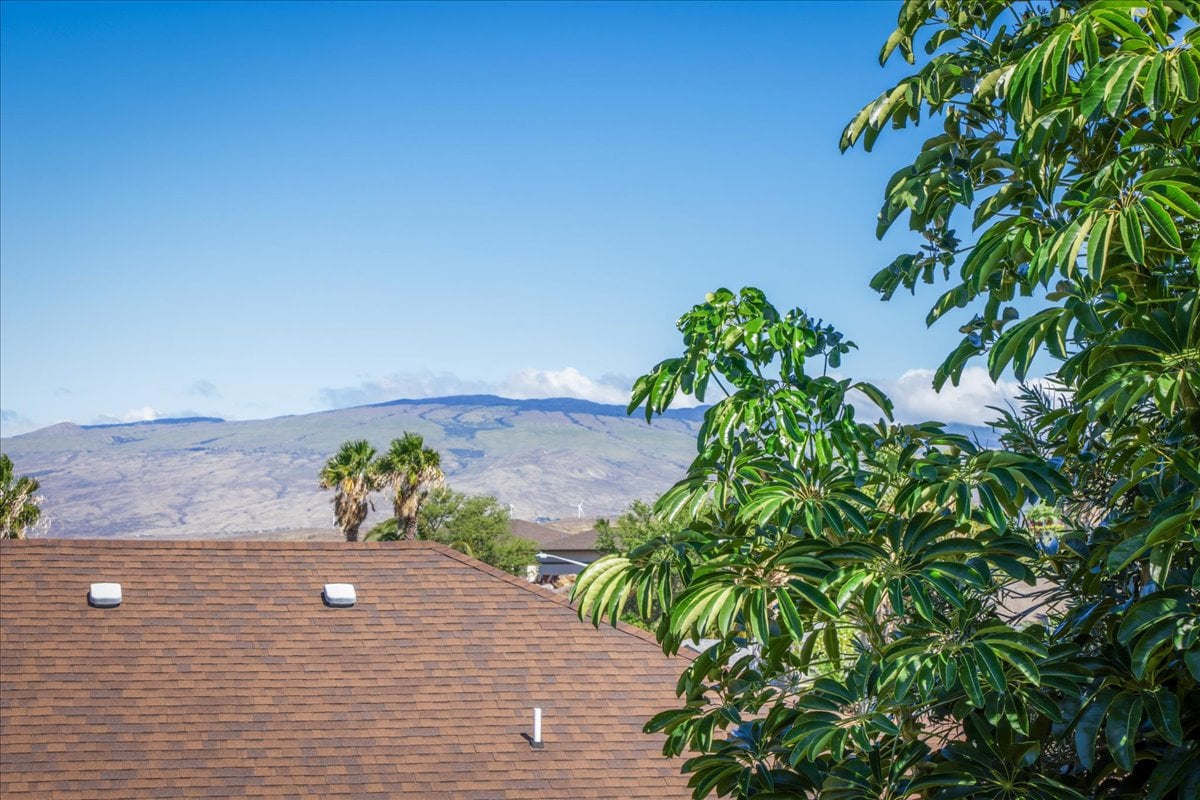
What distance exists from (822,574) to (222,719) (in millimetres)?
7775

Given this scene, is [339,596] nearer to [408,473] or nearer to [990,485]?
[990,485]

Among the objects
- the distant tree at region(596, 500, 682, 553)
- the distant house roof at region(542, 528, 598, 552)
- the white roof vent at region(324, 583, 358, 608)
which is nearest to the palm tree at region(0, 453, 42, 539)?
the distant tree at region(596, 500, 682, 553)

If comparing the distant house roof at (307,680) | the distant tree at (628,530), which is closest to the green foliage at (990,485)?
the distant house roof at (307,680)

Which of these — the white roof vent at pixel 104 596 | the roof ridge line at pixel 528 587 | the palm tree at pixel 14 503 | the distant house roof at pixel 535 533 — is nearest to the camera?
the white roof vent at pixel 104 596

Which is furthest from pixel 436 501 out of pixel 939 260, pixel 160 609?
pixel 939 260

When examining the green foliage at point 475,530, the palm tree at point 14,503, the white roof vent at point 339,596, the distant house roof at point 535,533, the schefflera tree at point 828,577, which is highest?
the schefflera tree at point 828,577

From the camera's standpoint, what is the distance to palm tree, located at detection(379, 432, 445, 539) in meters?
41.6

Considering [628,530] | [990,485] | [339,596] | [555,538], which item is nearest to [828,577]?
[990,485]

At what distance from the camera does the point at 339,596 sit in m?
10.8

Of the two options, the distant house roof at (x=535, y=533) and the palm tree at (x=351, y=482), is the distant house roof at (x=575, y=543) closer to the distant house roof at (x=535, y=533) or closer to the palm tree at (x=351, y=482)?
the distant house roof at (x=535, y=533)

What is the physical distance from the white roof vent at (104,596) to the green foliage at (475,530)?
3833 centimetres

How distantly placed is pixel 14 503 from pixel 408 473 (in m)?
13.9

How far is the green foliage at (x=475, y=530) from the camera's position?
51.1m

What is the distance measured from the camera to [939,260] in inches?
147
